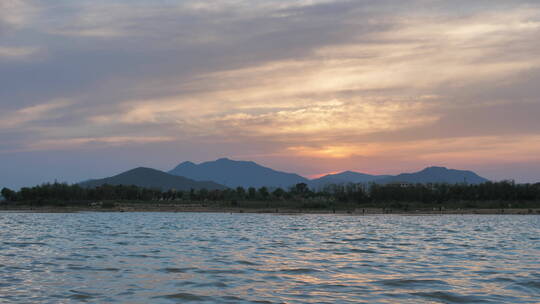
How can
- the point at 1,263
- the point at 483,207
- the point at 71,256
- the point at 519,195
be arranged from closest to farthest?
1. the point at 1,263
2. the point at 71,256
3. the point at 483,207
4. the point at 519,195

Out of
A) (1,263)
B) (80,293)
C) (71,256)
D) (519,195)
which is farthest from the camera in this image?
(519,195)

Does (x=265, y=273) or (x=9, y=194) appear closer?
(x=265, y=273)

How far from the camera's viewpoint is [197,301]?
16625 mm

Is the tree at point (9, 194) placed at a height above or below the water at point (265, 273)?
above

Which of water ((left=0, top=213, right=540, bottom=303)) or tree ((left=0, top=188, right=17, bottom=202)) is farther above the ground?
tree ((left=0, top=188, right=17, bottom=202))

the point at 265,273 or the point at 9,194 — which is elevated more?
the point at 9,194

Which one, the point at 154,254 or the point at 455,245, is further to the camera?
the point at 455,245

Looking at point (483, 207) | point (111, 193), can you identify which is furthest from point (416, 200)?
point (111, 193)

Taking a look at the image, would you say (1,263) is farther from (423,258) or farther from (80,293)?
(423,258)

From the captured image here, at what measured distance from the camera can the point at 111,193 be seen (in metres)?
199

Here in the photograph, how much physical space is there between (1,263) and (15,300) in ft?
33.6

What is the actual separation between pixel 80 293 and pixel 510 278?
16659 millimetres

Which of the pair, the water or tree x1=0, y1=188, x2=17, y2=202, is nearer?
the water

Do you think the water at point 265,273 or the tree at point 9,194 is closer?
the water at point 265,273
